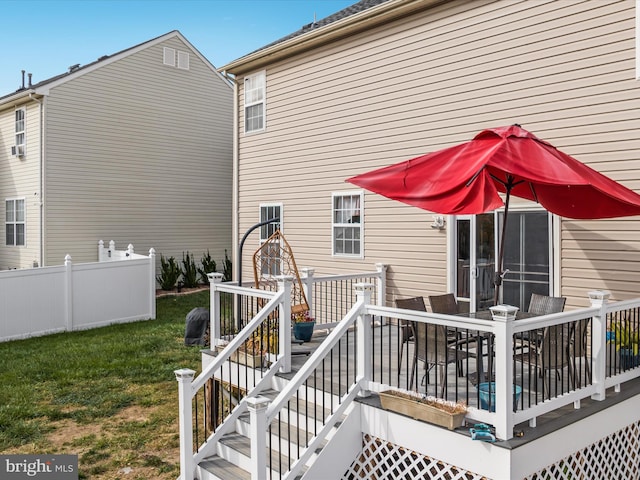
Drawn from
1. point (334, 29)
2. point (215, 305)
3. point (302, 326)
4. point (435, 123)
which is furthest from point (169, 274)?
point (435, 123)

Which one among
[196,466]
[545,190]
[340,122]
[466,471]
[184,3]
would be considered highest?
[184,3]

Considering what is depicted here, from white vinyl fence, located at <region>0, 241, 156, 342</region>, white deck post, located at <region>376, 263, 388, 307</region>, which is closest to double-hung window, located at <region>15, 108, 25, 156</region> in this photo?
white vinyl fence, located at <region>0, 241, 156, 342</region>

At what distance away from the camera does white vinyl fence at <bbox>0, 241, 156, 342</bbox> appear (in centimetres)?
1177

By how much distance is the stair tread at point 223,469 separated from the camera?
523cm

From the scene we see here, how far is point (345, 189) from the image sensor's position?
10.5 meters

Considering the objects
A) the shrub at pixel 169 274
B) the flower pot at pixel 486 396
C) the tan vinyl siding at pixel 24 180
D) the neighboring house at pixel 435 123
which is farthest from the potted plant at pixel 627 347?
the tan vinyl siding at pixel 24 180

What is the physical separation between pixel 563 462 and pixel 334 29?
8.25 metres

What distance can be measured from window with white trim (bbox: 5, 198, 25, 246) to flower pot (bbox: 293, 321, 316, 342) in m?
13.3

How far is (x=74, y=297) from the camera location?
42.0 feet

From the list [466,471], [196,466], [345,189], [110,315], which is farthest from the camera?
[110,315]

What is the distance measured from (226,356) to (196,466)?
1119 mm

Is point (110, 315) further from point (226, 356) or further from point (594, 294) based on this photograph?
point (594, 294)

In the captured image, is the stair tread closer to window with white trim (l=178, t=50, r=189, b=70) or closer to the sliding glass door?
the sliding glass door

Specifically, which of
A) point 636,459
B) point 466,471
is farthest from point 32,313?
point 636,459
